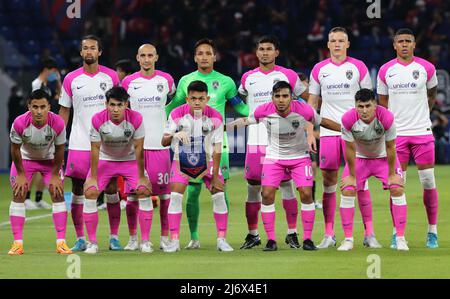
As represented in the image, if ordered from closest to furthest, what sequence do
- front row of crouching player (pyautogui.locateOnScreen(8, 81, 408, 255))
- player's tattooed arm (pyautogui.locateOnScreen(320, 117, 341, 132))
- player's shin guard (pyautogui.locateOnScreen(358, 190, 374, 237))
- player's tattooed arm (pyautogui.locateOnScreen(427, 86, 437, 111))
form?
front row of crouching player (pyautogui.locateOnScreen(8, 81, 408, 255)) → player's tattooed arm (pyautogui.locateOnScreen(320, 117, 341, 132)) → player's shin guard (pyautogui.locateOnScreen(358, 190, 374, 237)) → player's tattooed arm (pyautogui.locateOnScreen(427, 86, 437, 111))

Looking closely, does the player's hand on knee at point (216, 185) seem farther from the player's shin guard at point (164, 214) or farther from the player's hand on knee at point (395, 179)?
the player's hand on knee at point (395, 179)

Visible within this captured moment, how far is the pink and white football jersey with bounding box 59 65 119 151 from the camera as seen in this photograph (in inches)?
459

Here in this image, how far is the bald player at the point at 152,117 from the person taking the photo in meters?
11.7

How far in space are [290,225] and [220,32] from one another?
16.4 metres

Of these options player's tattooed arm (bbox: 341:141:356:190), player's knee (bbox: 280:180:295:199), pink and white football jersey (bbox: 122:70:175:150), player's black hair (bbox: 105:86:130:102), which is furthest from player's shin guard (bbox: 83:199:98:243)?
player's tattooed arm (bbox: 341:141:356:190)

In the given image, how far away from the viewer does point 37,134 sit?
440 inches

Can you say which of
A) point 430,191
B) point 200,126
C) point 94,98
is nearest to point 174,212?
point 200,126

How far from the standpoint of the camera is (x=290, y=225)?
37.6ft

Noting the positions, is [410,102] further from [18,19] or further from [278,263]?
[18,19]

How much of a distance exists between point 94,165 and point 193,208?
1226 millimetres

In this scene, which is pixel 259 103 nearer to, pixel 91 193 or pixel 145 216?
pixel 145 216

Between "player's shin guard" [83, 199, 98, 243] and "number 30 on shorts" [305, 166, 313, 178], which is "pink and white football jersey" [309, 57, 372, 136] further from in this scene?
"player's shin guard" [83, 199, 98, 243]

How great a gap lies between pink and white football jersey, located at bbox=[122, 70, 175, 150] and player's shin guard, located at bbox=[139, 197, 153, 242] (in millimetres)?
692
